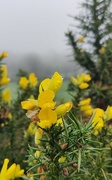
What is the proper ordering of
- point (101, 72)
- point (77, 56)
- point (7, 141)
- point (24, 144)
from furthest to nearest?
1. point (77, 56)
2. point (101, 72)
3. point (7, 141)
4. point (24, 144)

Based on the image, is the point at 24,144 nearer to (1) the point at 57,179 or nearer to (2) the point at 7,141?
(2) the point at 7,141

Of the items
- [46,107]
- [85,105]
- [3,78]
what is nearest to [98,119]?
[46,107]

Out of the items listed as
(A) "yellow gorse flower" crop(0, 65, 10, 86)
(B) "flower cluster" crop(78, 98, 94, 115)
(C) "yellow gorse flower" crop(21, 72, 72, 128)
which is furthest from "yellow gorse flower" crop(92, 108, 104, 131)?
(A) "yellow gorse flower" crop(0, 65, 10, 86)

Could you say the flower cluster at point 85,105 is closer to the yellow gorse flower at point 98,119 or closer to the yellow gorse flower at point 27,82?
the yellow gorse flower at point 27,82

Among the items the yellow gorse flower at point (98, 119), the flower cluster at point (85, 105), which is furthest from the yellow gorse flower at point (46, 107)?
the flower cluster at point (85, 105)

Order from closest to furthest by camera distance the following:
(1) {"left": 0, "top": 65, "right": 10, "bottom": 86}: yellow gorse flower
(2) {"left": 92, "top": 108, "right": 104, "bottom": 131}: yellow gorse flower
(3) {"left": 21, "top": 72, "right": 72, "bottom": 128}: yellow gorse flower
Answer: (3) {"left": 21, "top": 72, "right": 72, "bottom": 128}: yellow gorse flower → (2) {"left": 92, "top": 108, "right": 104, "bottom": 131}: yellow gorse flower → (1) {"left": 0, "top": 65, "right": 10, "bottom": 86}: yellow gorse flower

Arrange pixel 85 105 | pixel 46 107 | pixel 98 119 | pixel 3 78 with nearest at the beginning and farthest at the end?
pixel 46 107
pixel 98 119
pixel 85 105
pixel 3 78

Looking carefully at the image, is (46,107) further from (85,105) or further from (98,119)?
(85,105)

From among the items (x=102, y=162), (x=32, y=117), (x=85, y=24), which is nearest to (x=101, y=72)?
(x=85, y=24)

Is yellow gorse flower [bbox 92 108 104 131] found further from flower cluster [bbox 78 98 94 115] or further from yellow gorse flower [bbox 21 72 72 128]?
flower cluster [bbox 78 98 94 115]
